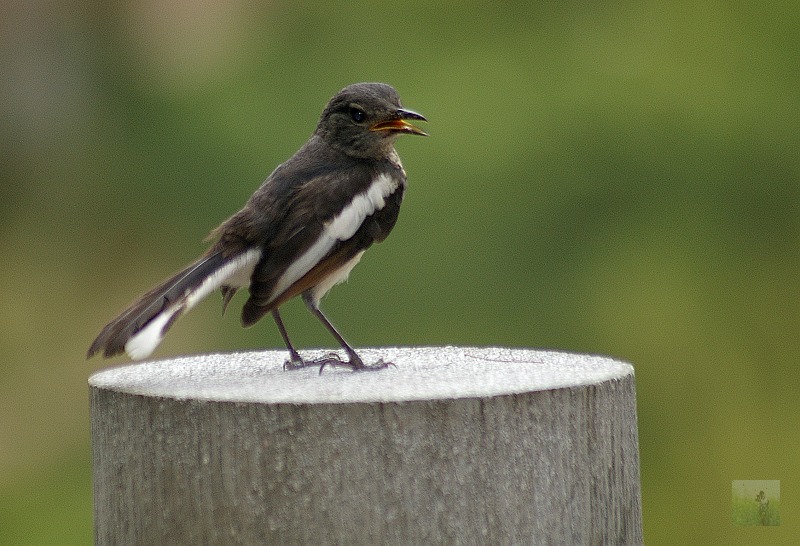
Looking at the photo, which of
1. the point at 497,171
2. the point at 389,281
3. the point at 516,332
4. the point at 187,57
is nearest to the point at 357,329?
the point at 389,281

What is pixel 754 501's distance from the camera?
3.12 m

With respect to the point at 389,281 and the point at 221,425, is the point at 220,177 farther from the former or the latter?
the point at 221,425

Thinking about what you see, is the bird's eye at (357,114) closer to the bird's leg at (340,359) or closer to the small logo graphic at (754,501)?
the bird's leg at (340,359)

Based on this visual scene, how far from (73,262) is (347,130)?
140 inches

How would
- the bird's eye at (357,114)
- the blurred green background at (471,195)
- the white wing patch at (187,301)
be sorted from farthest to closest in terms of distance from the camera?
the blurred green background at (471,195) → the bird's eye at (357,114) → the white wing patch at (187,301)

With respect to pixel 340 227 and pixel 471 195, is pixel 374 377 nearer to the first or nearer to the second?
pixel 340 227

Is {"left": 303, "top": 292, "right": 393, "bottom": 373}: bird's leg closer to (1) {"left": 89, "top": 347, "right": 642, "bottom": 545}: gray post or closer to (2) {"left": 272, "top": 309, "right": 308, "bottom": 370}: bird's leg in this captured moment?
(2) {"left": 272, "top": 309, "right": 308, "bottom": 370}: bird's leg

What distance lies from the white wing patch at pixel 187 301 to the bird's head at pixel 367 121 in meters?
0.71

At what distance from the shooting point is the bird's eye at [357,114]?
3.99 metres

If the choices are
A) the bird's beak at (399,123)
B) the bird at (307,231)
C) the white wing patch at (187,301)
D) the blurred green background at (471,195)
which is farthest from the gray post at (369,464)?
the blurred green background at (471,195)

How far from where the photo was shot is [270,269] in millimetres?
3422

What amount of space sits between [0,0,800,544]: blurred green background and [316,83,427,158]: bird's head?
2251 millimetres

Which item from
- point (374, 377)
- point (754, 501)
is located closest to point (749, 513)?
point (754, 501)

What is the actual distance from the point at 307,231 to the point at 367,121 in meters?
0.67
